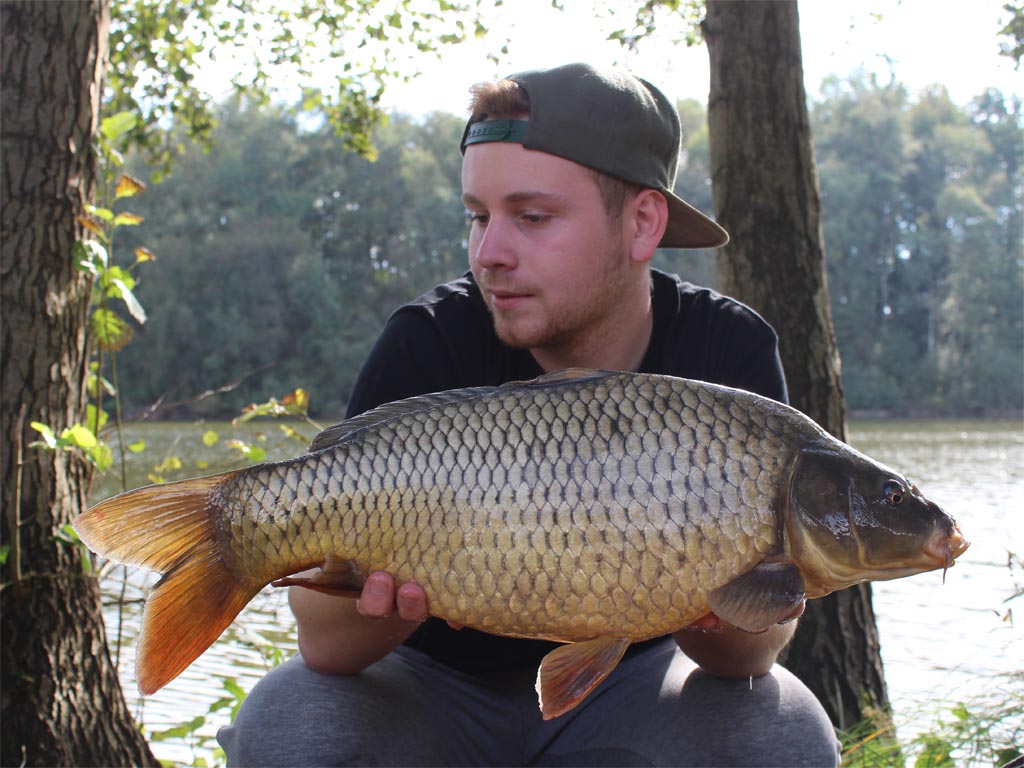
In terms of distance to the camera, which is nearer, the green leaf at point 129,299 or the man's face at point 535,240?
the man's face at point 535,240

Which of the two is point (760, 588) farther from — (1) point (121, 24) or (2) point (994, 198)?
(2) point (994, 198)

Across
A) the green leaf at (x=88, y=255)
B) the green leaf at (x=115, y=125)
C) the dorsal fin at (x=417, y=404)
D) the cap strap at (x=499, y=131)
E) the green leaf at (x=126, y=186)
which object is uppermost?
the green leaf at (x=115, y=125)

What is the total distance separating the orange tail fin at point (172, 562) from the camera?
1451mm

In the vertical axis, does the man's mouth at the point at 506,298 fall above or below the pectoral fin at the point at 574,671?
above

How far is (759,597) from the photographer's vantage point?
136cm

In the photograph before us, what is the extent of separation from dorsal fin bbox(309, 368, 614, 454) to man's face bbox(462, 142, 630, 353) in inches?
12.3

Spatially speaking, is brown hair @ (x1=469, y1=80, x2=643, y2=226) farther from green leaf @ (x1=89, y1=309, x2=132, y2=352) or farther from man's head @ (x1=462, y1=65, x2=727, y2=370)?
green leaf @ (x1=89, y1=309, x2=132, y2=352)

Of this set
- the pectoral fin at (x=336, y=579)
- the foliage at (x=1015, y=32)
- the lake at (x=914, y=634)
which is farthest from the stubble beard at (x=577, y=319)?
the foliage at (x=1015, y=32)

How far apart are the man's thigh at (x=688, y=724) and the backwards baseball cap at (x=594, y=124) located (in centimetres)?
85

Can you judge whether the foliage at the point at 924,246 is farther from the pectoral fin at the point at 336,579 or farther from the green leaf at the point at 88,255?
the pectoral fin at the point at 336,579

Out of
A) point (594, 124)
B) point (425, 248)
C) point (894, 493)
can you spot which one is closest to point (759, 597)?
point (894, 493)

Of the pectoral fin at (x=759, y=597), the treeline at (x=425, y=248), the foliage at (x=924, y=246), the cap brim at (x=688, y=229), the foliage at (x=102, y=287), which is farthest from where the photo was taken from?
the foliage at (x=924, y=246)

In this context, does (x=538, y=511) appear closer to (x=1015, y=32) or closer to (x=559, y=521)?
(x=559, y=521)

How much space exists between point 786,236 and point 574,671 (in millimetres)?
1866
